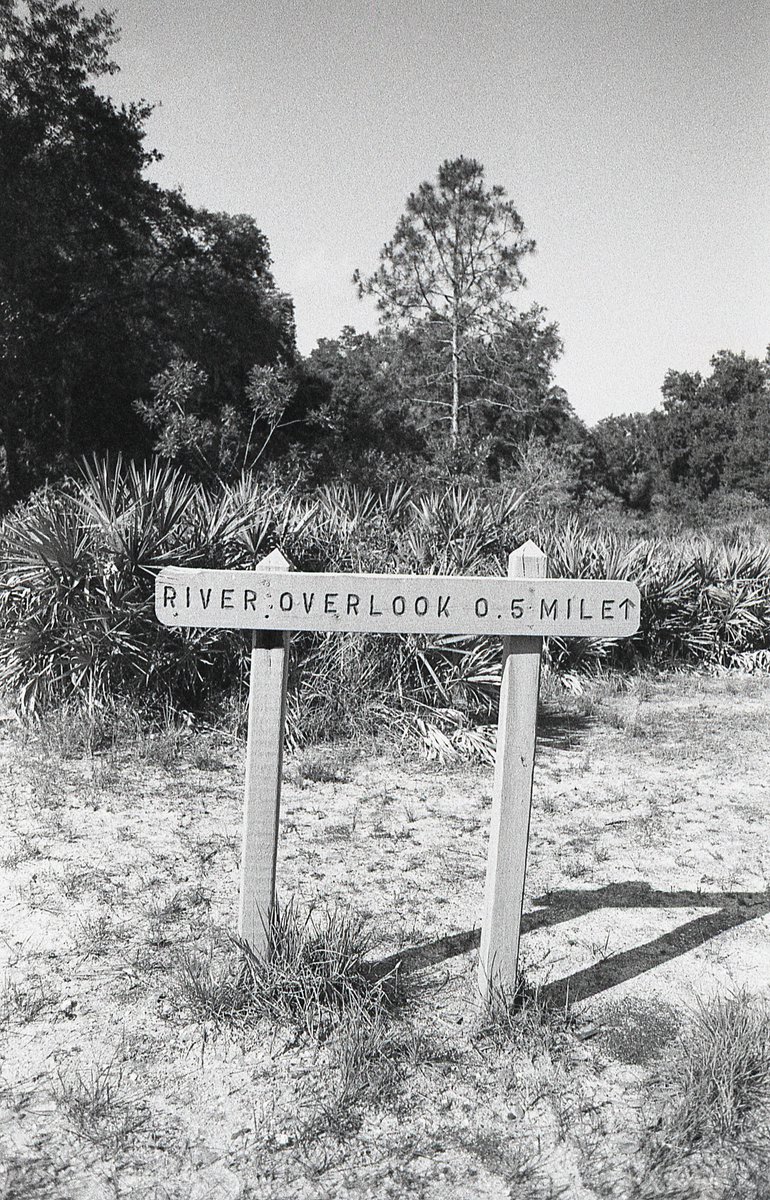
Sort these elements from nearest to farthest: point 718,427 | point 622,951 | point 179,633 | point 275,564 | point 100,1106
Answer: point 100,1106 < point 275,564 < point 622,951 < point 179,633 < point 718,427

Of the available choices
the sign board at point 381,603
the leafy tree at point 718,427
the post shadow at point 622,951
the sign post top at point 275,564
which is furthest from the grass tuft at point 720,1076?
the leafy tree at point 718,427

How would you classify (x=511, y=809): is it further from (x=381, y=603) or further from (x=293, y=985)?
(x=293, y=985)

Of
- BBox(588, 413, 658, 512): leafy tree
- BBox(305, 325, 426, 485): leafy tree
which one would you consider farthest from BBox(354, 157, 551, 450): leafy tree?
BBox(588, 413, 658, 512): leafy tree

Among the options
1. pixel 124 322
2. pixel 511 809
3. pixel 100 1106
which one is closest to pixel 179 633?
pixel 511 809

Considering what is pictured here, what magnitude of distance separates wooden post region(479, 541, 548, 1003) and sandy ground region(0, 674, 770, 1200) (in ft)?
0.80

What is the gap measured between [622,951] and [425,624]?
1742mm

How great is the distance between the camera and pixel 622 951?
396cm

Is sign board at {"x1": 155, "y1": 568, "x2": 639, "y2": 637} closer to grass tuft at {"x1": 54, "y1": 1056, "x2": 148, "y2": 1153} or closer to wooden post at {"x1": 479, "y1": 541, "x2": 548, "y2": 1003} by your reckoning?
wooden post at {"x1": 479, "y1": 541, "x2": 548, "y2": 1003}

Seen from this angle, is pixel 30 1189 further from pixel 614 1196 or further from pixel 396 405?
pixel 396 405

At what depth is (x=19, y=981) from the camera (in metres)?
3.53

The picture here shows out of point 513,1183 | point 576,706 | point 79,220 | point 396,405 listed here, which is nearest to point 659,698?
point 576,706

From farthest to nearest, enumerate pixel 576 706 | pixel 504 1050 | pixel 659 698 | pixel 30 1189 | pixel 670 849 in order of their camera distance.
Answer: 1. pixel 659 698
2. pixel 576 706
3. pixel 670 849
4. pixel 504 1050
5. pixel 30 1189

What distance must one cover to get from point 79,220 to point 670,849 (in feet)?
61.2

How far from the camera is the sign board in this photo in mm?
3219
